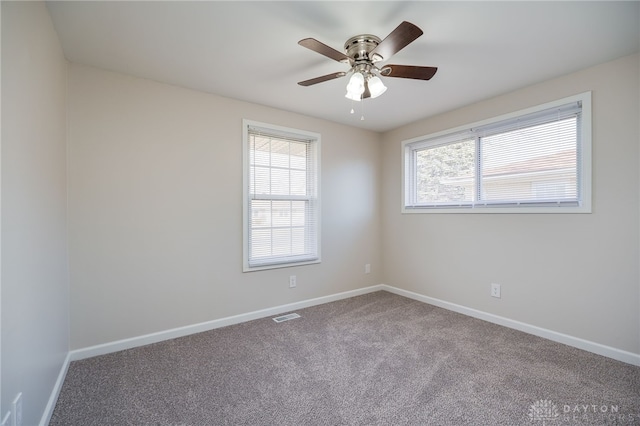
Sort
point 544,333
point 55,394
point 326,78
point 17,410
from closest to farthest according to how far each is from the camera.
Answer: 1. point 17,410
2. point 55,394
3. point 326,78
4. point 544,333

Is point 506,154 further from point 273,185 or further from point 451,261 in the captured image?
point 273,185

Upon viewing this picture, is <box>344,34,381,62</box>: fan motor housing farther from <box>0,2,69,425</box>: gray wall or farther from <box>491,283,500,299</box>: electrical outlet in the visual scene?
<box>491,283,500,299</box>: electrical outlet

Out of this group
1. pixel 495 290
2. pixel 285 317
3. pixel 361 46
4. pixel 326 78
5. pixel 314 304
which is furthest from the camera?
pixel 314 304

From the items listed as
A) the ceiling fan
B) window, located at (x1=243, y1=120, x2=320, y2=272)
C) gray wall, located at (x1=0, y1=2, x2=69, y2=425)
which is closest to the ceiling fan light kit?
the ceiling fan

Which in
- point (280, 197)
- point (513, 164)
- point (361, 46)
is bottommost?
point (280, 197)

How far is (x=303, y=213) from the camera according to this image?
11.6ft

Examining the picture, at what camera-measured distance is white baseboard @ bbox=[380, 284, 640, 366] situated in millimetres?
2168

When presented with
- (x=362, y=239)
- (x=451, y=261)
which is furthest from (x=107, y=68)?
(x=451, y=261)

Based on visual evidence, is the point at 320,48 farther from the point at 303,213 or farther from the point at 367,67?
the point at 303,213

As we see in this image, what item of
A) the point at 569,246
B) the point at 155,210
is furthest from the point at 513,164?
the point at 155,210

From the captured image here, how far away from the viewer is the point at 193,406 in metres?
1.68

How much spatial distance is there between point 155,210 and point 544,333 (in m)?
3.68

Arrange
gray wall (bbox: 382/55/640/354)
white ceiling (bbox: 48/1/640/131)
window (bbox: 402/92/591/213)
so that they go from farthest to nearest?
1. window (bbox: 402/92/591/213)
2. gray wall (bbox: 382/55/640/354)
3. white ceiling (bbox: 48/1/640/131)

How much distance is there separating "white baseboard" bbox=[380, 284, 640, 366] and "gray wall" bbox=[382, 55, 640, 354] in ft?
0.14
